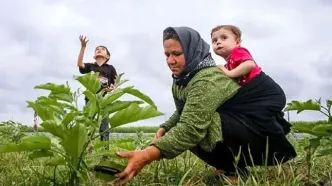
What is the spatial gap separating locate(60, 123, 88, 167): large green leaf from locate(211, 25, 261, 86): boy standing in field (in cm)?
106

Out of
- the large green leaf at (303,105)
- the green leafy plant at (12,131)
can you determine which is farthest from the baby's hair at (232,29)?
the green leafy plant at (12,131)

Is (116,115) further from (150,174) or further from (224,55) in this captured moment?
(224,55)

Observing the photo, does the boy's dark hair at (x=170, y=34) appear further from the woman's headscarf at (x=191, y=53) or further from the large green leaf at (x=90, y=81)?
the large green leaf at (x=90, y=81)

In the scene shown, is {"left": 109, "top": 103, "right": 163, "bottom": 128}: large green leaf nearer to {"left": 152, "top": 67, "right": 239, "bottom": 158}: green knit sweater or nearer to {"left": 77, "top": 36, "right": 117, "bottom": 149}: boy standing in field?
{"left": 152, "top": 67, "right": 239, "bottom": 158}: green knit sweater

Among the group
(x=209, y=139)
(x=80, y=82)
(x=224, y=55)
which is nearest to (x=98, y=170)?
(x=80, y=82)

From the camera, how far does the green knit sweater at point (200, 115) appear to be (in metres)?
2.94

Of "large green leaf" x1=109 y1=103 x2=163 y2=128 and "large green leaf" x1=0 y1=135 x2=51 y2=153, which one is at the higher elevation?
"large green leaf" x1=109 y1=103 x2=163 y2=128

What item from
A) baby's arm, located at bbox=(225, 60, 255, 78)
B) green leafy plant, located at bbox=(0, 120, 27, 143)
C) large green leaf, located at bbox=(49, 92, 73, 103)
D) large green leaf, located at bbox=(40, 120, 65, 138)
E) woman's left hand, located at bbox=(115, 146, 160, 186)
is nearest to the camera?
large green leaf, located at bbox=(40, 120, 65, 138)

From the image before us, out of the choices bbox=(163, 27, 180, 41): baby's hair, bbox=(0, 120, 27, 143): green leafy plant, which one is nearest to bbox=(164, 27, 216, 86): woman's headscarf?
bbox=(163, 27, 180, 41): baby's hair

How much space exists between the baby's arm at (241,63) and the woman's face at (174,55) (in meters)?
0.33

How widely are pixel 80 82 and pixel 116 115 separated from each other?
0.92 feet

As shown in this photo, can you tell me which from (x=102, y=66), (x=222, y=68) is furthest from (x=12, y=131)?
(x=222, y=68)

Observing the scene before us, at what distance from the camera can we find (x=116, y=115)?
289cm

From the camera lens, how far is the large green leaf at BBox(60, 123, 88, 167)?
2.67 metres
